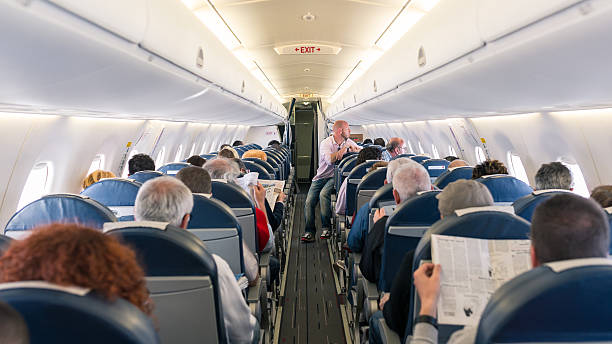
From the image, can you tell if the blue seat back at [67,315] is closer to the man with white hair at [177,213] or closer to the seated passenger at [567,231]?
the seated passenger at [567,231]

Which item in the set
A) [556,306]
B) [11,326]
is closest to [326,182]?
[556,306]

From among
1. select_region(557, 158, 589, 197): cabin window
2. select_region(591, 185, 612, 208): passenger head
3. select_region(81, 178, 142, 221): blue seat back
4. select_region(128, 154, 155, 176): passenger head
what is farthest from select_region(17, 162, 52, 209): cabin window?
select_region(557, 158, 589, 197): cabin window

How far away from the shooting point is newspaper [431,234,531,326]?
1.71 metres

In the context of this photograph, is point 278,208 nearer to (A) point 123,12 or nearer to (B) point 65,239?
(A) point 123,12

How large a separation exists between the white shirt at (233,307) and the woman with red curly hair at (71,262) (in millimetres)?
1070

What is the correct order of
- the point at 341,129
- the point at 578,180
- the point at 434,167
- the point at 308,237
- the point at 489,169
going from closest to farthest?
the point at 489,169
the point at 578,180
the point at 434,167
the point at 308,237
the point at 341,129

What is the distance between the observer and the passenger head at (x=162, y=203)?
7.37 feet

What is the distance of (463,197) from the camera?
7.28 ft

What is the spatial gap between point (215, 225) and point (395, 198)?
1295 millimetres

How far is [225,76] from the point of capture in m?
6.02

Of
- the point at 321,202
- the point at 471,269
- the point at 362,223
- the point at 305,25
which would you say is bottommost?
the point at 321,202

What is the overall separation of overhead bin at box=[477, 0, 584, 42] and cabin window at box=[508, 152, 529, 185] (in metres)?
4.70

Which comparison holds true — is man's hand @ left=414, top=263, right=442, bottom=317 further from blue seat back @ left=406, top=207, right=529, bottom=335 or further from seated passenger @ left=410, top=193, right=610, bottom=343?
seated passenger @ left=410, top=193, right=610, bottom=343

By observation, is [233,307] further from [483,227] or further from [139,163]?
[139,163]
